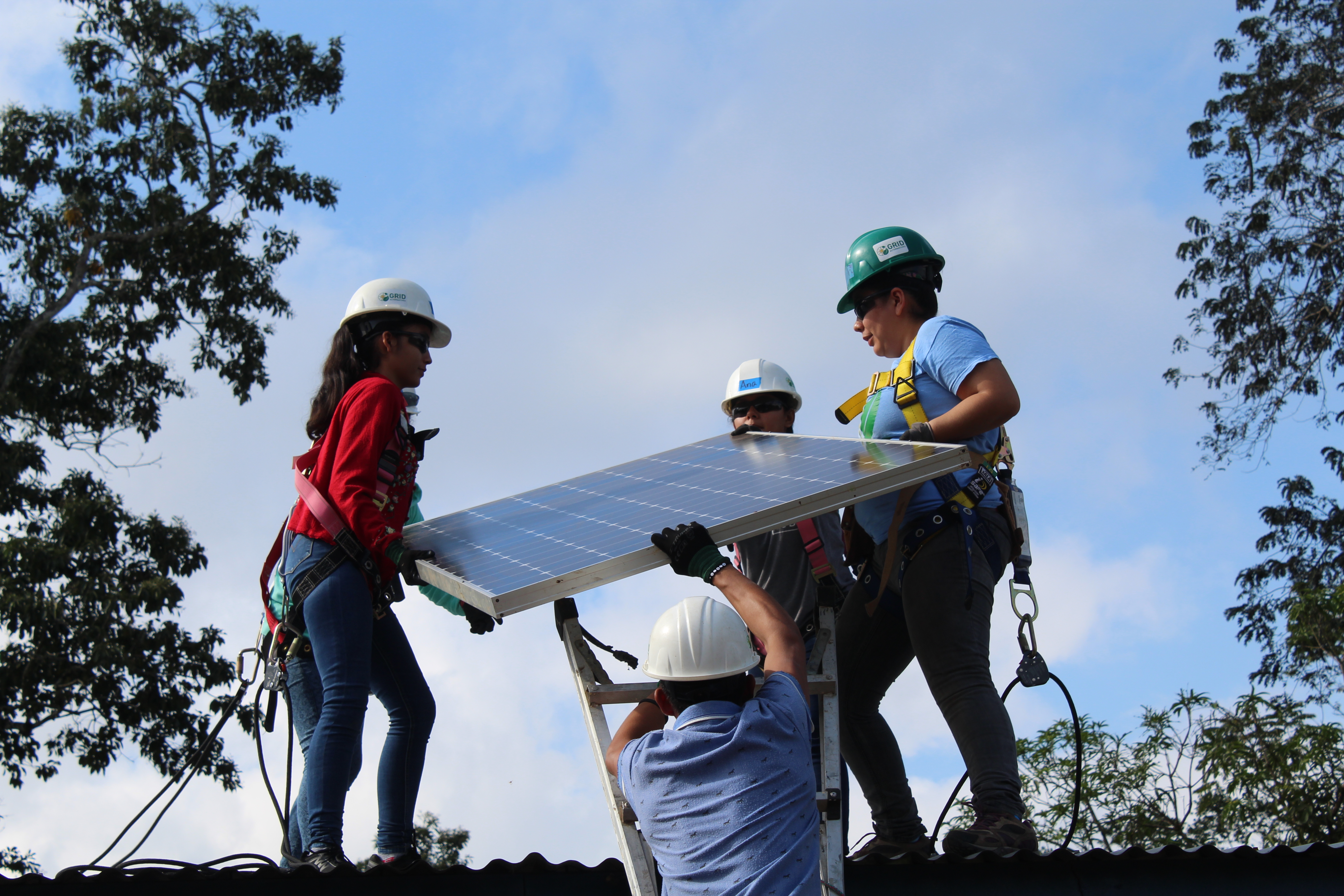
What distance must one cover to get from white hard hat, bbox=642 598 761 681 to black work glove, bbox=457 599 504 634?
4.73 ft

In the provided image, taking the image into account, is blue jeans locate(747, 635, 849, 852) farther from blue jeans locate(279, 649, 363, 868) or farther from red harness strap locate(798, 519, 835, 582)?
blue jeans locate(279, 649, 363, 868)

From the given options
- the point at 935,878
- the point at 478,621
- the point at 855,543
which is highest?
the point at 855,543

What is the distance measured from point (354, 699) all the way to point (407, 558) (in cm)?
50

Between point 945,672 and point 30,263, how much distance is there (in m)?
15.9

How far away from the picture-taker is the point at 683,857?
3043mm

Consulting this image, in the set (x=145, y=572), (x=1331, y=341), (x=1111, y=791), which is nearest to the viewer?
(x=1111, y=791)

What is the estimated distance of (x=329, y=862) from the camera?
153 inches

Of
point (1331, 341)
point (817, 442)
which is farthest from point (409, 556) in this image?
point (1331, 341)

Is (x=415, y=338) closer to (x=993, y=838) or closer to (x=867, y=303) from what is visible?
(x=867, y=303)

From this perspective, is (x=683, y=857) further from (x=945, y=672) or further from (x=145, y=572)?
(x=145, y=572)

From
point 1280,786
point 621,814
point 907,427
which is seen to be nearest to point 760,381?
point 907,427

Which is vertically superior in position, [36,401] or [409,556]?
[36,401]

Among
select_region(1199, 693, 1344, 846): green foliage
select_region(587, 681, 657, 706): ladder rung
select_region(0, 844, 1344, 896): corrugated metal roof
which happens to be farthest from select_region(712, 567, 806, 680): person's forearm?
select_region(1199, 693, 1344, 846): green foliage

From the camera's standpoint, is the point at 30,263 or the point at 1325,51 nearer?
the point at 30,263
